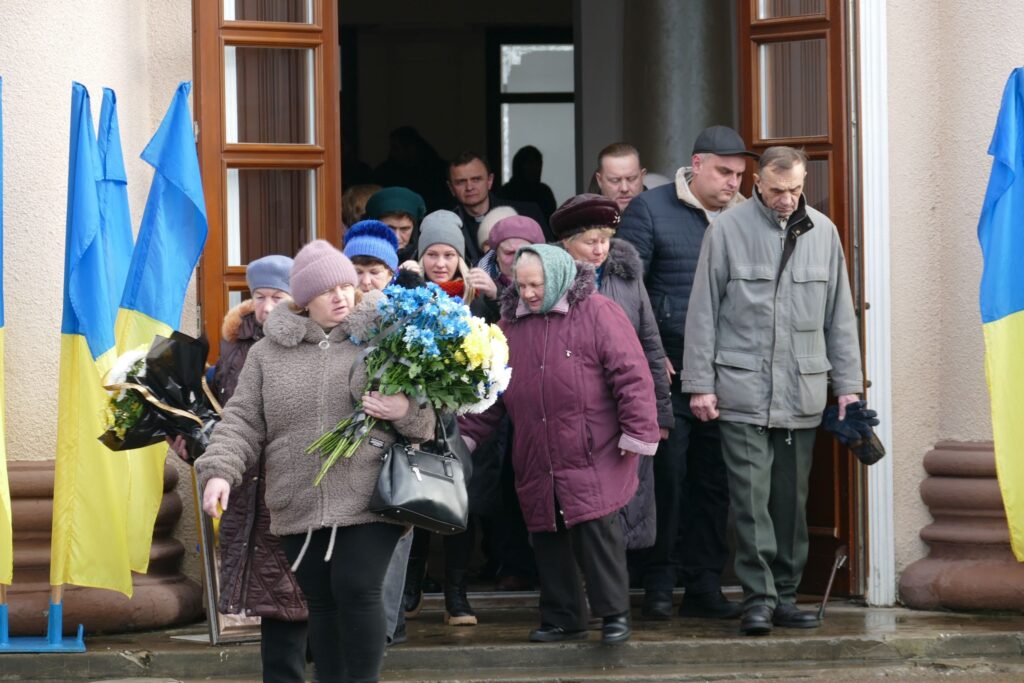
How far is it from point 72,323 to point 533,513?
80.0 inches

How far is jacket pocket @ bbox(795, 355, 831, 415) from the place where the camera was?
7.94 metres

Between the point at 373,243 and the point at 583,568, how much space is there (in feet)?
5.12

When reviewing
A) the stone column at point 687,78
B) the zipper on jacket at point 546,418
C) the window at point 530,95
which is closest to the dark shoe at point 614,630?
the zipper on jacket at point 546,418

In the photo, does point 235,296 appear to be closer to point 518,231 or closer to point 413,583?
point 518,231

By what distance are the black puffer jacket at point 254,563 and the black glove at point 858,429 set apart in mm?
2811

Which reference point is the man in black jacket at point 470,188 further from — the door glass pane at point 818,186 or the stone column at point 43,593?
the stone column at point 43,593

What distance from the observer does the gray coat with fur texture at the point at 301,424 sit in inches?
235

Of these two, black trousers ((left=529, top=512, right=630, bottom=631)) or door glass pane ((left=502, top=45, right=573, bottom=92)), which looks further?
door glass pane ((left=502, top=45, right=573, bottom=92))

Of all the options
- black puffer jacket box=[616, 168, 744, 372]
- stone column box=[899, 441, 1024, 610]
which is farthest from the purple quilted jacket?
stone column box=[899, 441, 1024, 610]

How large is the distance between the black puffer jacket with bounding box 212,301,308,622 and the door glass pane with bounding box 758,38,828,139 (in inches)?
145

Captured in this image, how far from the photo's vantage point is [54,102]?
8.10m

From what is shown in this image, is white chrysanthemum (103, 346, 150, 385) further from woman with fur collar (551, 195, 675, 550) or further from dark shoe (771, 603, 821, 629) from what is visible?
dark shoe (771, 603, 821, 629)

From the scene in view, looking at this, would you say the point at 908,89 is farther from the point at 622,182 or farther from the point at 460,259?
the point at 460,259

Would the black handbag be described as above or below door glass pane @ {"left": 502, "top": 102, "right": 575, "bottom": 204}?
below
